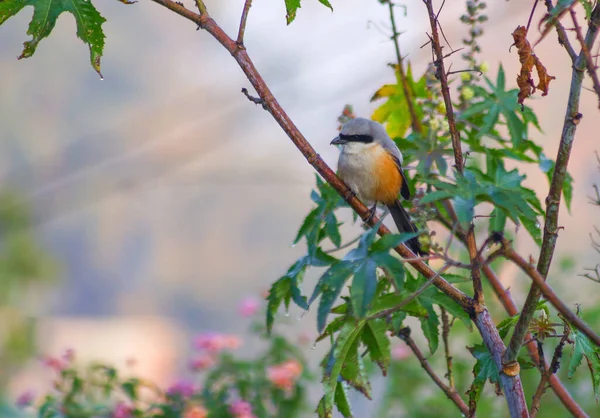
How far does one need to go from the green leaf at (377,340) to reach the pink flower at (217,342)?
4.20 feet

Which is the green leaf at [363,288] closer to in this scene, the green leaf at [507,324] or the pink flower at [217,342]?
the green leaf at [507,324]

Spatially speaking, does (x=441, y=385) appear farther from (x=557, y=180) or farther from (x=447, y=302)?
(x=557, y=180)

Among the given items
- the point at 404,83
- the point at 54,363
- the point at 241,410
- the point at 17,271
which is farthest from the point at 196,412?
the point at 17,271

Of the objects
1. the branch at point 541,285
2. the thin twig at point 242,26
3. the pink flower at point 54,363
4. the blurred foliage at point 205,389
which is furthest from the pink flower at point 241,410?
the branch at point 541,285

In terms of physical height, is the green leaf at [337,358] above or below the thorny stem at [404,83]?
below

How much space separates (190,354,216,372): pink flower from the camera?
2.46m

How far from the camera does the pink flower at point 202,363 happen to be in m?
→ 2.46

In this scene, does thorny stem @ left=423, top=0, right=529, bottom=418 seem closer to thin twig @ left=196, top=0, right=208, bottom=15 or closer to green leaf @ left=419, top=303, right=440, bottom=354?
green leaf @ left=419, top=303, right=440, bottom=354

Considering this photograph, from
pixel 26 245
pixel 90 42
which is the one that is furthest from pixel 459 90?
pixel 26 245

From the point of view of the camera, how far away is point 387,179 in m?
2.15

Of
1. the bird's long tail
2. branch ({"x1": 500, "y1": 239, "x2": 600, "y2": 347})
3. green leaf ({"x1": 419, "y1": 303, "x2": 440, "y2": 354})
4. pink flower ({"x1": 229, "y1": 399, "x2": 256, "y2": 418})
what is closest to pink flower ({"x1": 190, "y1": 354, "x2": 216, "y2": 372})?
pink flower ({"x1": 229, "y1": 399, "x2": 256, "y2": 418})

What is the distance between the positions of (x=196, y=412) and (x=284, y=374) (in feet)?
1.10

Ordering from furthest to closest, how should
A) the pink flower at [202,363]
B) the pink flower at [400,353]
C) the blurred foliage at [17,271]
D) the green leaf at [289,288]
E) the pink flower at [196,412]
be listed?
the blurred foliage at [17,271], the pink flower at [400,353], the pink flower at [202,363], the pink flower at [196,412], the green leaf at [289,288]

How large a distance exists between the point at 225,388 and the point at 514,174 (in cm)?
144
